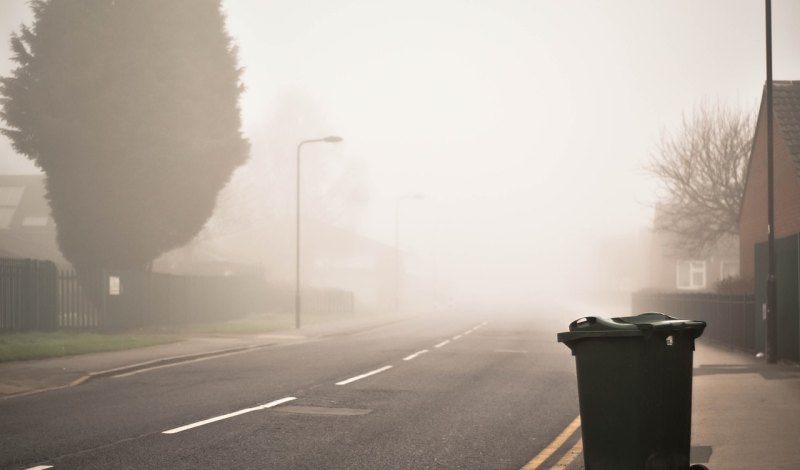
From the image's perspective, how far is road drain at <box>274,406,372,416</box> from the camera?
9.84 m

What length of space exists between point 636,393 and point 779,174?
51.2 feet

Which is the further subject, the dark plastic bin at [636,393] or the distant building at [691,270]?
the distant building at [691,270]

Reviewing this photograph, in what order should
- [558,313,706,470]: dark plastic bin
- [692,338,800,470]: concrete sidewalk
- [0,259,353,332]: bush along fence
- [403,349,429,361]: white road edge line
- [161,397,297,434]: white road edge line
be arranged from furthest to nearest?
[0,259,353,332]: bush along fence, [403,349,429,361]: white road edge line, [161,397,297,434]: white road edge line, [692,338,800,470]: concrete sidewalk, [558,313,706,470]: dark plastic bin

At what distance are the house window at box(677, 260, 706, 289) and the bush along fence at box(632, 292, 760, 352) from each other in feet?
97.2

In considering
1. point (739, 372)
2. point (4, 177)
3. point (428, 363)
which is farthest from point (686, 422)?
point (4, 177)

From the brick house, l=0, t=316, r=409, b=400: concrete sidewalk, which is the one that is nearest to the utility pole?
the brick house

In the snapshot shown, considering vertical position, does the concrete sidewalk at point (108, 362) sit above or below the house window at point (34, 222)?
below

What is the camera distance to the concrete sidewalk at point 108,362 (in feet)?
41.4

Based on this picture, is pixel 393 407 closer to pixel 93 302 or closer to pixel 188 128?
pixel 93 302

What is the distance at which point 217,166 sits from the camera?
1122 inches

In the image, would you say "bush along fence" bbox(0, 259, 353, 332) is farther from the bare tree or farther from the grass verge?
the bare tree

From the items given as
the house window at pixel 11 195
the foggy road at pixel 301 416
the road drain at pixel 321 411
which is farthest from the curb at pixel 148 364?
the house window at pixel 11 195

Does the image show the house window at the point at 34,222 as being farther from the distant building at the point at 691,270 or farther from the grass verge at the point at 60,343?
the distant building at the point at 691,270

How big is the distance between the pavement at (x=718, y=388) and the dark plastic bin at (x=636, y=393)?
1.01 m
